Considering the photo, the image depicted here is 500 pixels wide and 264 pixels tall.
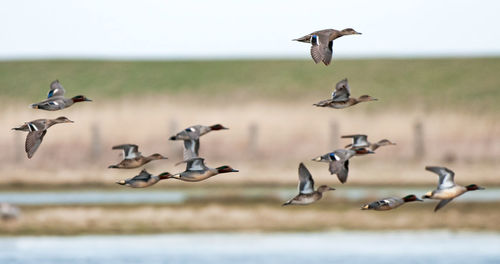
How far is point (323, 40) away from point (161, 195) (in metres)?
22.2

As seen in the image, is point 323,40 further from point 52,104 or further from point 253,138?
point 253,138

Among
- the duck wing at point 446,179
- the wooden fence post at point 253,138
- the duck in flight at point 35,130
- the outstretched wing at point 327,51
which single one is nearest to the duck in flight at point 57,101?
the duck in flight at point 35,130

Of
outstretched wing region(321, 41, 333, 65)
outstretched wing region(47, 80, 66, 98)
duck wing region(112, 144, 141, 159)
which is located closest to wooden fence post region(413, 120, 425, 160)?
outstretched wing region(47, 80, 66, 98)

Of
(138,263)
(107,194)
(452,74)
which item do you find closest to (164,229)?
(138,263)

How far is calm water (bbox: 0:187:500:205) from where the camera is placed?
A: 33312mm

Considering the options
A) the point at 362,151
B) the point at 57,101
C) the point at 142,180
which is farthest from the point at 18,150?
the point at 362,151

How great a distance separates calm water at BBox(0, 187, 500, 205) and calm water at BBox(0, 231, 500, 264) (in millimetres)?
3572

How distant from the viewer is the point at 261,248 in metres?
28.0

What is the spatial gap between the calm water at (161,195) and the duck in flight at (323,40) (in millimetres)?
16022

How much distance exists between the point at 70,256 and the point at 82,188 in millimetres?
12679

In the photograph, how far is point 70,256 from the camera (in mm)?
26719

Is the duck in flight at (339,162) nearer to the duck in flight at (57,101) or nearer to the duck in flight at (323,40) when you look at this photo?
the duck in flight at (323,40)

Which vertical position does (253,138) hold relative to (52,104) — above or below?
below

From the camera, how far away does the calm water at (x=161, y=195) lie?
33.3 metres
